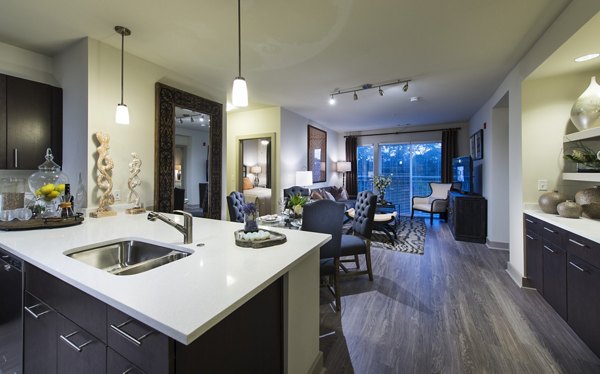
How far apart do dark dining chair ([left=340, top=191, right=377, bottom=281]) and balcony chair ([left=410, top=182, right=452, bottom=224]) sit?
13.1ft

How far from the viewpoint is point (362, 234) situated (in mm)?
3064

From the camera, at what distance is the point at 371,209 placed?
299 centimetres

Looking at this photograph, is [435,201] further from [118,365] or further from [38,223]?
[38,223]

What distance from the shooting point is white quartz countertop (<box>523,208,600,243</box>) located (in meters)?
1.80

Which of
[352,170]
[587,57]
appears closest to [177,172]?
[587,57]

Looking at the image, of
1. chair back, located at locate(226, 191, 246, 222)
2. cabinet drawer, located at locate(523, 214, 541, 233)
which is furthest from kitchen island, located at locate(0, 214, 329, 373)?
cabinet drawer, located at locate(523, 214, 541, 233)

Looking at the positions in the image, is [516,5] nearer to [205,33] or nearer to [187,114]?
[205,33]

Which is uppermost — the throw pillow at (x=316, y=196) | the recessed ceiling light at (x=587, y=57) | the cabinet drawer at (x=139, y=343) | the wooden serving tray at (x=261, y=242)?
the recessed ceiling light at (x=587, y=57)

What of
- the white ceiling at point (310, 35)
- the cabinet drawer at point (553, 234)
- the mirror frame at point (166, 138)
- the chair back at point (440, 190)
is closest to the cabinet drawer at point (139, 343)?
the white ceiling at point (310, 35)

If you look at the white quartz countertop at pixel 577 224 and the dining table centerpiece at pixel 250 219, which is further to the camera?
the white quartz countertop at pixel 577 224

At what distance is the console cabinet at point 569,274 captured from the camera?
68.3 inches

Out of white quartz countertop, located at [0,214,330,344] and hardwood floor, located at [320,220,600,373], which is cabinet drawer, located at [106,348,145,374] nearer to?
white quartz countertop, located at [0,214,330,344]

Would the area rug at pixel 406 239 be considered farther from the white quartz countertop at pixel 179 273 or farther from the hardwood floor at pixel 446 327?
the white quartz countertop at pixel 179 273

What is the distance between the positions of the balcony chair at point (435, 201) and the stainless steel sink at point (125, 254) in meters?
6.29
